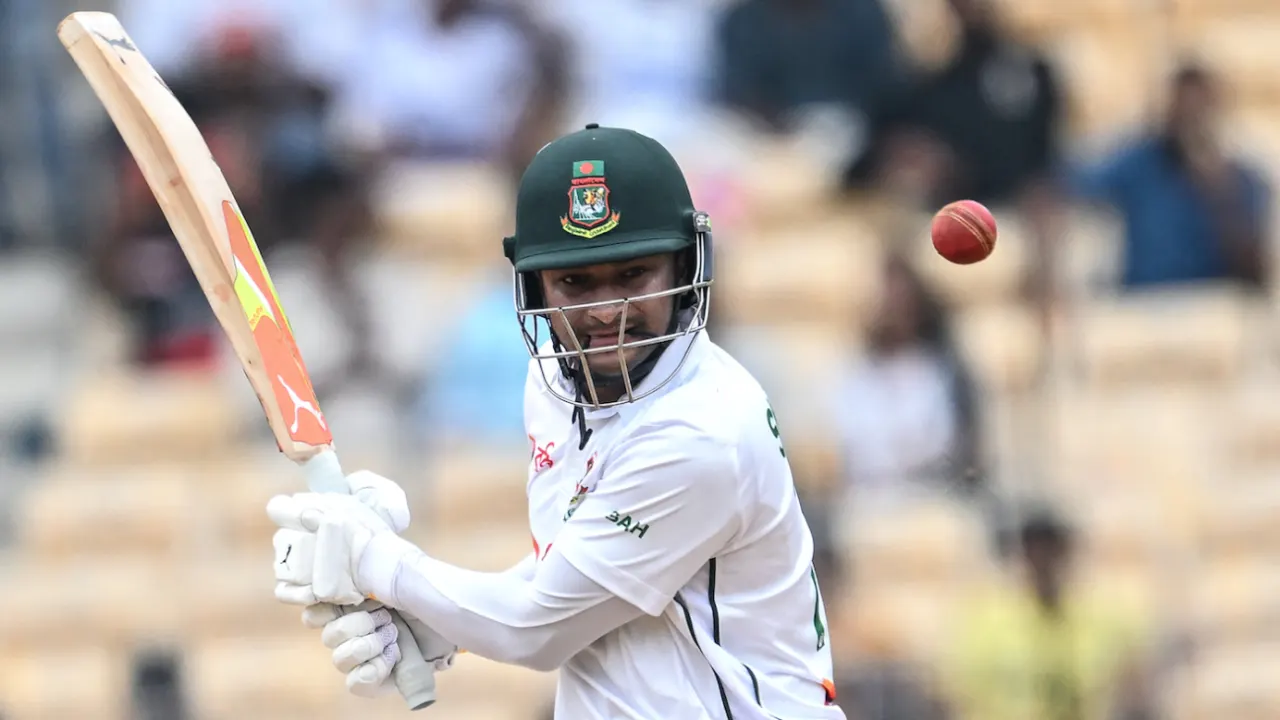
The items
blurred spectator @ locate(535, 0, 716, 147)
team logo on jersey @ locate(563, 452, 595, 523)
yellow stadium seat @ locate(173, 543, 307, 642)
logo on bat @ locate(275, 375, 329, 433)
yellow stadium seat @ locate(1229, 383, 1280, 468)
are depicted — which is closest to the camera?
team logo on jersey @ locate(563, 452, 595, 523)

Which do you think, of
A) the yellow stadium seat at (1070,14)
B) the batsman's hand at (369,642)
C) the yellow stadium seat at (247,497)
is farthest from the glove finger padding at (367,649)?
the yellow stadium seat at (1070,14)

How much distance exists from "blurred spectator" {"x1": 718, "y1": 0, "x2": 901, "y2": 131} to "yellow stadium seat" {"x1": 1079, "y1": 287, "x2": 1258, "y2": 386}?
1.16 metres

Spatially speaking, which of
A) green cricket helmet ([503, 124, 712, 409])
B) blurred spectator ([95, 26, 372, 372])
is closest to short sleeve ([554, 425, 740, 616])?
green cricket helmet ([503, 124, 712, 409])

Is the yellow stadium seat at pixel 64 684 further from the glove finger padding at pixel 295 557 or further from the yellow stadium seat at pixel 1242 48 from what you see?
the yellow stadium seat at pixel 1242 48

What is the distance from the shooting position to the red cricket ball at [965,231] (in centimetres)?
346

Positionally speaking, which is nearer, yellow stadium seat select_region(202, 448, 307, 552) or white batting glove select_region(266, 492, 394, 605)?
white batting glove select_region(266, 492, 394, 605)

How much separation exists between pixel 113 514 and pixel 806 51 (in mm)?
2953

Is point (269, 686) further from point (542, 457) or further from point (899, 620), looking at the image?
point (542, 457)

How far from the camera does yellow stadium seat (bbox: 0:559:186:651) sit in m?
7.07

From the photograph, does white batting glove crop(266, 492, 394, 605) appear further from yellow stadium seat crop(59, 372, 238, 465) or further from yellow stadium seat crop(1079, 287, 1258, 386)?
yellow stadium seat crop(1079, 287, 1258, 386)

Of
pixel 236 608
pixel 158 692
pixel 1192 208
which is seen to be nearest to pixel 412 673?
pixel 158 692

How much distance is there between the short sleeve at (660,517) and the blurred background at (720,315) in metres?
3.24

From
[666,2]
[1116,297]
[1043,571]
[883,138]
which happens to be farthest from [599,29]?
[1043,571]

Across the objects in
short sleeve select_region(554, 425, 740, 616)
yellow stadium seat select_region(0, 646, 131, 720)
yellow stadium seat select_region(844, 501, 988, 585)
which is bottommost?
yellow stadium seat select_region(0, 646, 131, 720)
